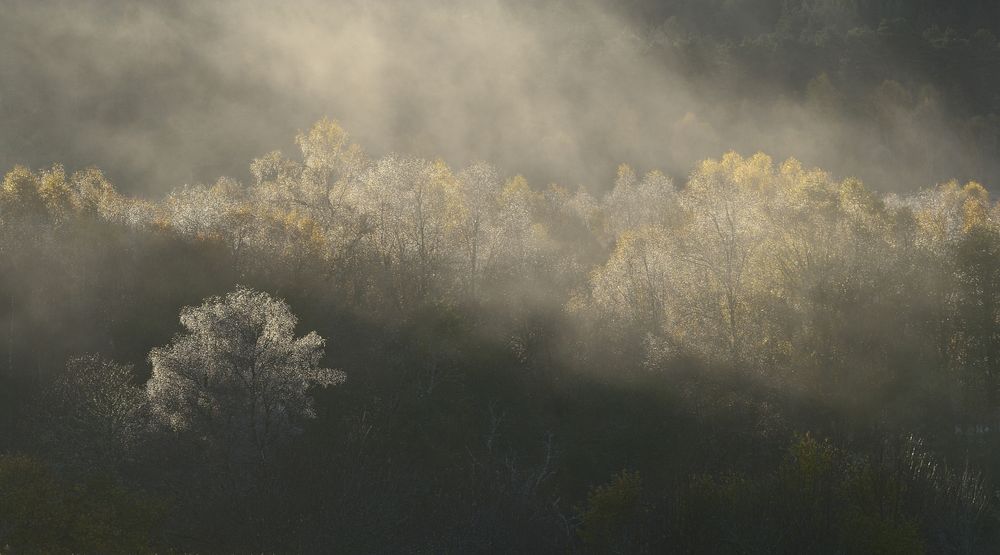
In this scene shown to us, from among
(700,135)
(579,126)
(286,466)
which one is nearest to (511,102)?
(579,126)

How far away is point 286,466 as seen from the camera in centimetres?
4653

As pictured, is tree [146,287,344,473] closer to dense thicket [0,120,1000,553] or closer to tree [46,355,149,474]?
dense thicket [0,120,1000,553]

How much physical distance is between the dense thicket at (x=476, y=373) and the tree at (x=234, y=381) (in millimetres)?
170

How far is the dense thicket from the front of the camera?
4209 cm

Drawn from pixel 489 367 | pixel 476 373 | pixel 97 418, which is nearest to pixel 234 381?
pixel 97 418

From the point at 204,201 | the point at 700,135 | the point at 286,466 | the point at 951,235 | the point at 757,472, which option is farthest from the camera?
the point at 700,135

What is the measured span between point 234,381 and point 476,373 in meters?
21.8

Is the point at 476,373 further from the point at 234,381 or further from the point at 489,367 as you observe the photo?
the point at 234,381

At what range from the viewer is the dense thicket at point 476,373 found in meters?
42.1

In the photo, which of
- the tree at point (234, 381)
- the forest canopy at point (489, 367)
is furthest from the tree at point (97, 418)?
the tree at point (234, 381)

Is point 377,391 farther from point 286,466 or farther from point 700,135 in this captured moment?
point 700,135

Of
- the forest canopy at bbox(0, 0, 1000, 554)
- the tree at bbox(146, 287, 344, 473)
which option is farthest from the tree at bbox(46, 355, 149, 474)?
the tree at bbox(146, 287, 344, 473)

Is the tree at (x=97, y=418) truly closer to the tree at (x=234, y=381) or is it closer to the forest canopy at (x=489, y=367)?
the forest canopy at (x=489, y=367)

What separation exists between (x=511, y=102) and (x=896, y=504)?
138289 millimetres
